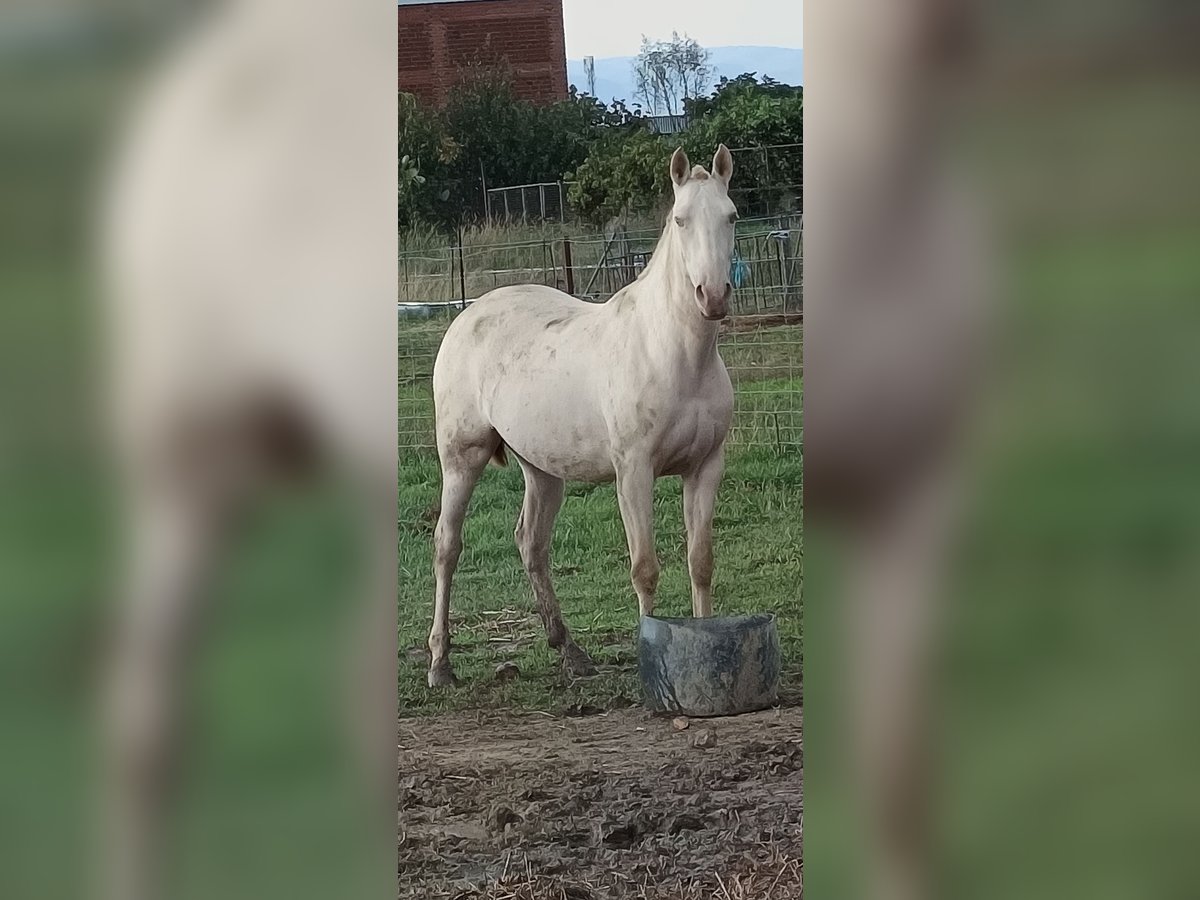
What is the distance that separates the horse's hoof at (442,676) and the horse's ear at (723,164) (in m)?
1.08

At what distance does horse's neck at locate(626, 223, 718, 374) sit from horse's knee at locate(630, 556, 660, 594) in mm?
375

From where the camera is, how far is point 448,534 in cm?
255

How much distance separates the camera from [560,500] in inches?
102

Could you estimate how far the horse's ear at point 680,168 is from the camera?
2.41 metres

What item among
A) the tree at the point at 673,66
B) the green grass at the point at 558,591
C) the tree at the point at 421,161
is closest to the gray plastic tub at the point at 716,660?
the green grass at the point at 558,591

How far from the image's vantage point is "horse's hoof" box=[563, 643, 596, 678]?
2.57 metres

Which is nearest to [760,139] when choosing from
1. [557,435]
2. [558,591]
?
[557,435]

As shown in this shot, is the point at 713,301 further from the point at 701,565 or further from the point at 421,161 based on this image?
the point at 421,161
